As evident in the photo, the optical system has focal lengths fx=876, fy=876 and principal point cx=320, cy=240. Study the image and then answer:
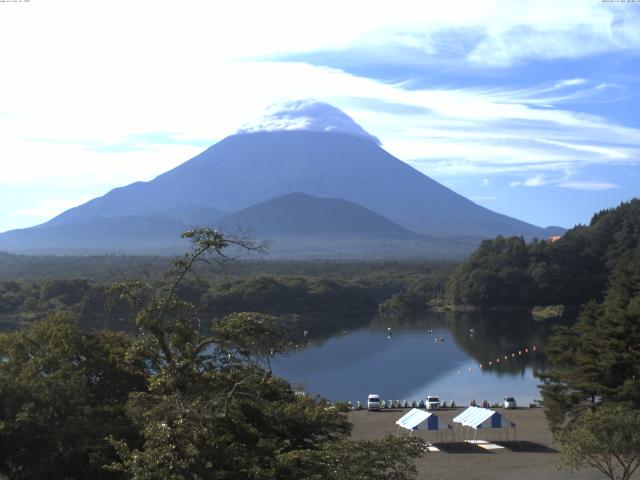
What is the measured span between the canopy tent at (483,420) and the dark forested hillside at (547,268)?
36182mm

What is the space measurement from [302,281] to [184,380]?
45.9 metres

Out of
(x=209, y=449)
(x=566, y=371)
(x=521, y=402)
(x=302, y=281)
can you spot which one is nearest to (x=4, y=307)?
(x=302, y=281)

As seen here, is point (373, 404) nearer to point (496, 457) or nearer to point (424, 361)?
point (496, 457)

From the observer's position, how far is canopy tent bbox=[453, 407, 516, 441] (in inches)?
634

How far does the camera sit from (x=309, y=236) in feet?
511

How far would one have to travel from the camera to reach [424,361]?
3316 cm

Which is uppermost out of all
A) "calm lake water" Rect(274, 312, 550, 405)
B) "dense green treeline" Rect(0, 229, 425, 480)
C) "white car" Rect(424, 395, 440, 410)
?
"dense green treeline" Rect(0, 229, 425, 480)

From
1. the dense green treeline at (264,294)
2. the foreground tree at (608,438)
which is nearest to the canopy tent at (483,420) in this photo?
the foreground tree at (608,438)

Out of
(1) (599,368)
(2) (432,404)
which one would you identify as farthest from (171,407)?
(2) (432,404)

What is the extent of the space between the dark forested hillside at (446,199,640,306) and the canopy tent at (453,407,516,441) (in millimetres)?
36182

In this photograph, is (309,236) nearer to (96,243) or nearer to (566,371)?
(96,243)

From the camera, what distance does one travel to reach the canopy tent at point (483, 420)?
16.1 m

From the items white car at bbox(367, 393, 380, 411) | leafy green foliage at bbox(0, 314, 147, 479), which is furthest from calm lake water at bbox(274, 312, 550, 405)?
leafy green foliage at bbox(0, 314, 147, 479)

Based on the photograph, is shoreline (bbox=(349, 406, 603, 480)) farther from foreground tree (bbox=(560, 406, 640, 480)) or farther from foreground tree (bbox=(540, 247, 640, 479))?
foreground tree (bbox=(560, 406, 640, 480))
